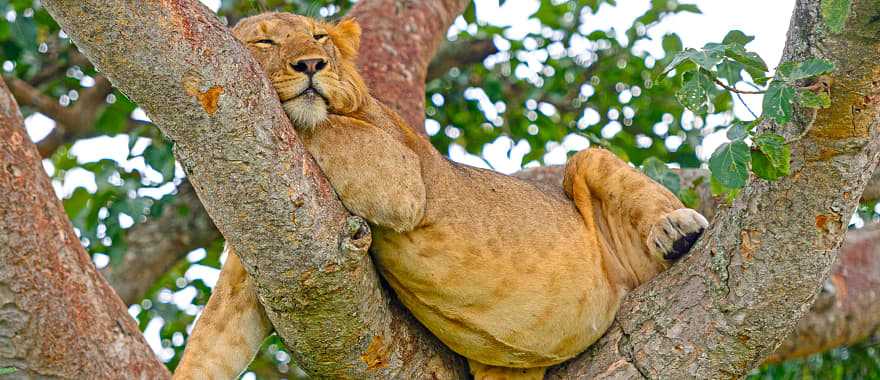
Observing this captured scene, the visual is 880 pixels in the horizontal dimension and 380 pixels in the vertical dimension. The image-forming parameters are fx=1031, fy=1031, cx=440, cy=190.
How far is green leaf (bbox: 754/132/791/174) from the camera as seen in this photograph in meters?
2.69

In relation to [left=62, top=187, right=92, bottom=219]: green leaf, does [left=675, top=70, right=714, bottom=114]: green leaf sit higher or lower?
higher

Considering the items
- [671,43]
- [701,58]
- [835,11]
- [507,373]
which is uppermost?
[835,11]

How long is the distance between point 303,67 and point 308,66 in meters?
0.02

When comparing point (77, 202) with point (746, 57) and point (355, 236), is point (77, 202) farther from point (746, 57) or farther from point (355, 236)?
point (746, 57)

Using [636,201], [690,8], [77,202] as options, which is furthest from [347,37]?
[690,8]

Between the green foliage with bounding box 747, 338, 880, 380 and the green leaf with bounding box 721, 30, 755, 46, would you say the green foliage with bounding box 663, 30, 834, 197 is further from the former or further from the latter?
the green foliage with bounding box 747, 338, 880, 380

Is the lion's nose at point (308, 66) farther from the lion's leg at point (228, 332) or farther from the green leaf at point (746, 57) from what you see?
the green leaf at point (746, 57)

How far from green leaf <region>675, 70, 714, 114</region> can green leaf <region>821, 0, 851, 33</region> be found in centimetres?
42

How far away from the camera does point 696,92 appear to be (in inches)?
109

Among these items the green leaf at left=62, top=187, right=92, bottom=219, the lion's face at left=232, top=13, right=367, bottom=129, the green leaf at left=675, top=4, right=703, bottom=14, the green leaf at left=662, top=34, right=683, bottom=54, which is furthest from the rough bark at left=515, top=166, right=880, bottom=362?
the green leaf at left=62, top=187, right=92, bottom=219

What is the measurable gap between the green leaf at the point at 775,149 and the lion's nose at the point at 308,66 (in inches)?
52.2

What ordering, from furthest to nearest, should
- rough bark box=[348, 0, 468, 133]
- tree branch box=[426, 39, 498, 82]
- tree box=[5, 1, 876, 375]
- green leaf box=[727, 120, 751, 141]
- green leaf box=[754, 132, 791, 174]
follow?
1. tree branch box=[426, 39, 498, 82]
2. rough bark box=[348, 0, 468, 133]
3. green leaf box=[727, 120, 751, 141]
4. green leaf box=[754, 132, 791, 174]
5. tree box=[5, 1, 876, 375]

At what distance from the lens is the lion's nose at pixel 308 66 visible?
3148 mm

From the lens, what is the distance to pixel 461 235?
134 inches
